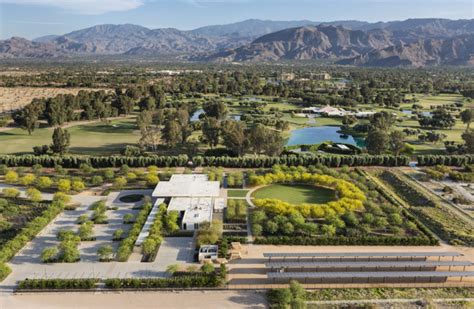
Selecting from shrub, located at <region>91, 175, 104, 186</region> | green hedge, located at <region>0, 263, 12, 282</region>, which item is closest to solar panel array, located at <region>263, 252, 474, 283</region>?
green hedge, located at <region>0, 263, 12, 282</region>

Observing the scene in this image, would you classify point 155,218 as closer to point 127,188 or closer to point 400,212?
point 127,188

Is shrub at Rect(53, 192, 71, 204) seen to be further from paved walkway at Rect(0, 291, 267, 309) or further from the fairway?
the fairway

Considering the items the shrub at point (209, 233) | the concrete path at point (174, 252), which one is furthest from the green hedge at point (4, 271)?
the shrub at point (209, 233)

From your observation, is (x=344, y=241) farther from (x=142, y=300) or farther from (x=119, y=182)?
(x=119, y=182)

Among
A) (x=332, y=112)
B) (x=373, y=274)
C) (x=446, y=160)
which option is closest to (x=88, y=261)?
(x=373, y=274)

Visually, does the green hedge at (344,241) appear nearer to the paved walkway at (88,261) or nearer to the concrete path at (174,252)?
the concrete path at (174,252)

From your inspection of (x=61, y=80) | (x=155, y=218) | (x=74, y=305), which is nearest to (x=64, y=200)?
(x=155, y=218)
